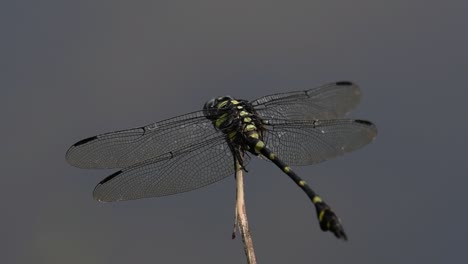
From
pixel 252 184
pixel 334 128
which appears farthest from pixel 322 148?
pixel 252 184

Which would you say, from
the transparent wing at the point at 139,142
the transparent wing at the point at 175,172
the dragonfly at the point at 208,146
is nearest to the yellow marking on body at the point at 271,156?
the dragonfly at the point at 208,146

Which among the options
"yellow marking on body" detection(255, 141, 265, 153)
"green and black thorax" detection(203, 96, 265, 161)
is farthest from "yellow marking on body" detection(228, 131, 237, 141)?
"yellow marking on body" detection(255, 141, 265, 153)

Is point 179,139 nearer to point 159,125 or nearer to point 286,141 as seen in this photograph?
point 159,125

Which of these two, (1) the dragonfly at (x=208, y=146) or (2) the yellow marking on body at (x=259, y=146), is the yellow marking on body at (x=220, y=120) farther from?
(2) the yellow marking on body at (x=259, y=146)

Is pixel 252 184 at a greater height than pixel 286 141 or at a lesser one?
lesser

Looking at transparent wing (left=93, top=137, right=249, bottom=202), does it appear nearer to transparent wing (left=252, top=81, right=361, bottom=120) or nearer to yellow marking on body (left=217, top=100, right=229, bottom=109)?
yellow marking on body (left=217, top=100, right=229, bottom=109)

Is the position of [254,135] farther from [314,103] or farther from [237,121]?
[314,103]

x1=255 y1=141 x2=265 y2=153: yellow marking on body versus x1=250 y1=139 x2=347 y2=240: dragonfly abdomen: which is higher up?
x1=255 y1=141 x2=265 y2=153: yellow marking on body
